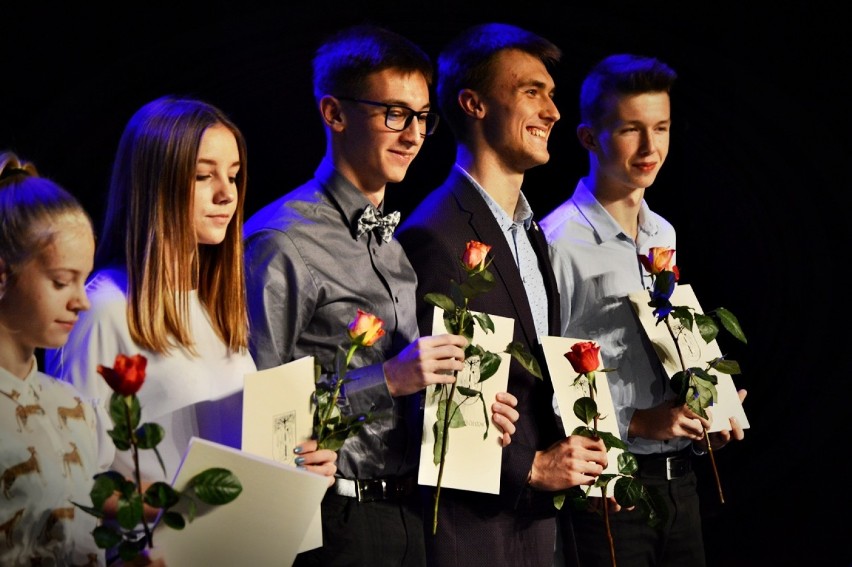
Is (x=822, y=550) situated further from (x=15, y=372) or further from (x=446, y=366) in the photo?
(x=15, y=372)

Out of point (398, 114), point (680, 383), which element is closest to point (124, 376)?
point (398, 114)

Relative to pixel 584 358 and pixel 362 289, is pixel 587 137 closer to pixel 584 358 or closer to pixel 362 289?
pixel 584 358

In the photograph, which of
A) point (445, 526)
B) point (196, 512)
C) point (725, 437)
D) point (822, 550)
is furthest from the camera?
point (822, 550)

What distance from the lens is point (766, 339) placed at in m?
4.36

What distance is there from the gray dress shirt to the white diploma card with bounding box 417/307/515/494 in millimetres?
74

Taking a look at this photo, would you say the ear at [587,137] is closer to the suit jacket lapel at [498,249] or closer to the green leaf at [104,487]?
the suit jacket lapel at [498,249]

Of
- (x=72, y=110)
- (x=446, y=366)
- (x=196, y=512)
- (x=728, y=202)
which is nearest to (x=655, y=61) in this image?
(x=728, y=202)

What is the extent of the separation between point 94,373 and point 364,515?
0.71 m

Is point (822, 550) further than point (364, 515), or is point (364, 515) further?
point (822, 550)

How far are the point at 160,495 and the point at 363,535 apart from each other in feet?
2.70

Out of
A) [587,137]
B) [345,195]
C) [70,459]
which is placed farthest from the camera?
[587,137]

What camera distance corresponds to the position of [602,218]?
10.5 ft

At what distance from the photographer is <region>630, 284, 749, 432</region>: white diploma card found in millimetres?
2912

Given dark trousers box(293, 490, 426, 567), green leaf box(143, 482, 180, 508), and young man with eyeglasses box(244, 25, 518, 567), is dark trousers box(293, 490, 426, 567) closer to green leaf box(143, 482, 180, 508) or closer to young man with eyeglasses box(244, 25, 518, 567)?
young man with eyeglasses box(244, 25, 518, 567)
